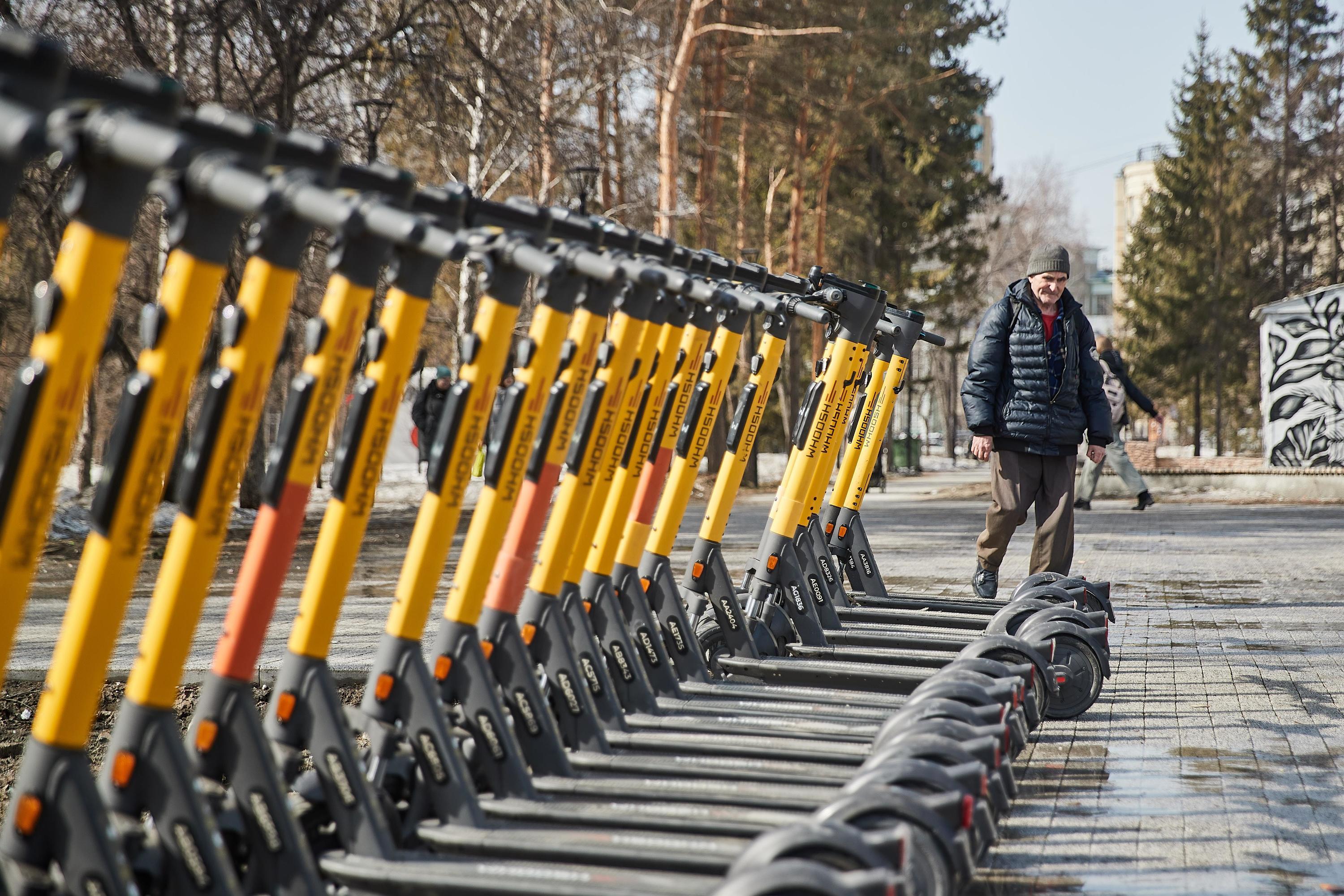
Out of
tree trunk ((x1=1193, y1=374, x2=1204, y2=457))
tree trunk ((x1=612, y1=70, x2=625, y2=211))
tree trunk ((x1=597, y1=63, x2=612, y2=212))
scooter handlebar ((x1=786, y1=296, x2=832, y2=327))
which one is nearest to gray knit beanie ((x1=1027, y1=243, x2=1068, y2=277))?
scooter handlebar ((x1=786, y1=296, x2=832, y2=327))

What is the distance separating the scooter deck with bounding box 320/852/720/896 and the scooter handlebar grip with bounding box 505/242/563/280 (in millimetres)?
1381

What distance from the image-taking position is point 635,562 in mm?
4770

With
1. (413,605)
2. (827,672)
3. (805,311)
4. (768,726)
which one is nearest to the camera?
(413,605)

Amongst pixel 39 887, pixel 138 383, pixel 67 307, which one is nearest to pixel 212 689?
pixel 39 887

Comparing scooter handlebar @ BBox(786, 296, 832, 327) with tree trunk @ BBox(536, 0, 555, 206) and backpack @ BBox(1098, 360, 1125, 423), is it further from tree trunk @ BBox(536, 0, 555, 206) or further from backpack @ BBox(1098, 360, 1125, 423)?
backpack @ BBox(1098, 360, 1125, 423)

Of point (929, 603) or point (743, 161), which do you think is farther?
point (743, 161)

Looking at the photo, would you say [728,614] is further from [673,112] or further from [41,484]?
[673,112]

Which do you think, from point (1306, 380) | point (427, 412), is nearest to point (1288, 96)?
point (1306, 380)

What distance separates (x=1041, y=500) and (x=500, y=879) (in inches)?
203

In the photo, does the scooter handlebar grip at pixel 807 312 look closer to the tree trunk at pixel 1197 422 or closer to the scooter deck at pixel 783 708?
the scooter deck at pixel 783 708

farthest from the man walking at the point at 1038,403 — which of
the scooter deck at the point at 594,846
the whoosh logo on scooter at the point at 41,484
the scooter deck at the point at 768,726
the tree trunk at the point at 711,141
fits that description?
the tree trunk at the point at 711,141

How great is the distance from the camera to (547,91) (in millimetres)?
17547

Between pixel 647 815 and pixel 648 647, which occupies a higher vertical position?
pixel 648 647

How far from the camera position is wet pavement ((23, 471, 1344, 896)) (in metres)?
3.99
